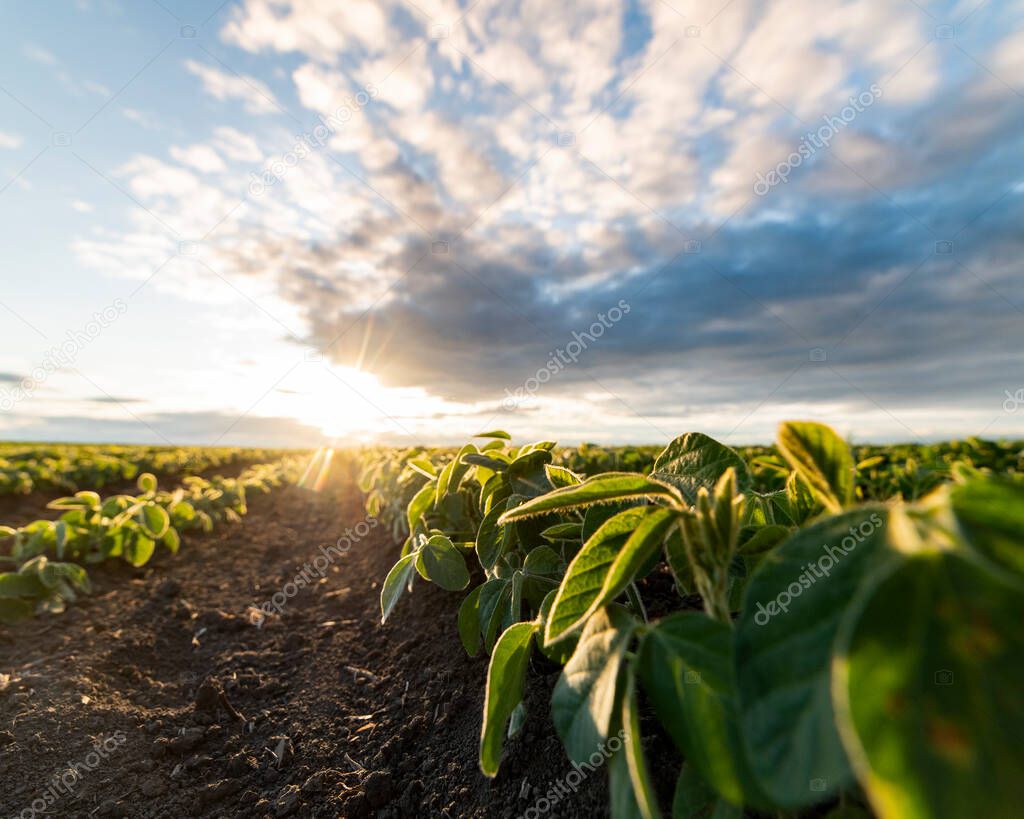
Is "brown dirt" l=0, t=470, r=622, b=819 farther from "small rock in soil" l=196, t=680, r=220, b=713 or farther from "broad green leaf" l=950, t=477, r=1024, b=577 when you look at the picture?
"broad green leaf" l=950, t=477, r=1024, b=577

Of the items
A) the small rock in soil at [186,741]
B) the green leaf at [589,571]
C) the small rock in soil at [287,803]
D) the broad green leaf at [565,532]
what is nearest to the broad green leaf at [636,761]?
the green leaf at [589,571]

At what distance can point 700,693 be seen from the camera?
2.70ft

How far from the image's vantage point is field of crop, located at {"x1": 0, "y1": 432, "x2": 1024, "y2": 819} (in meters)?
0.49

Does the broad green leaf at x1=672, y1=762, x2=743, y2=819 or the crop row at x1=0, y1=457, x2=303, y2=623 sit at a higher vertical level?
the broad green leaf at x1=672, y1=762, x2=743, y2=819

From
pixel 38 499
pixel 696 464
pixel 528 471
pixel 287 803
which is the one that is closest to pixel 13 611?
pixel 287 803

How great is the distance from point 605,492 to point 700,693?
1.06 feet

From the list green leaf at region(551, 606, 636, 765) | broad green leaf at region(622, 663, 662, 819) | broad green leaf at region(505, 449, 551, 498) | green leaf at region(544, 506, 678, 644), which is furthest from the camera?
broad green leaf at region(505, 449, 551, 498)

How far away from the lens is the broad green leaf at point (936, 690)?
457 millimetres

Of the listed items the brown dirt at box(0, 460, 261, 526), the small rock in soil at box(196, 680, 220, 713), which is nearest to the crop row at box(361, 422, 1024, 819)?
the small rock in soil at box(196, 680, 220, 713)

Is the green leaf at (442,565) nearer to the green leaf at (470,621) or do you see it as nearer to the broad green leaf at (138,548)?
the green leaf at (470,621)

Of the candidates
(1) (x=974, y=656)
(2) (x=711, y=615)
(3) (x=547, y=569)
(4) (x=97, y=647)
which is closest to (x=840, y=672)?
(1) (x=974, y=656)

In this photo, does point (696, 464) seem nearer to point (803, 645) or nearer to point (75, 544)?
point (803, 645)

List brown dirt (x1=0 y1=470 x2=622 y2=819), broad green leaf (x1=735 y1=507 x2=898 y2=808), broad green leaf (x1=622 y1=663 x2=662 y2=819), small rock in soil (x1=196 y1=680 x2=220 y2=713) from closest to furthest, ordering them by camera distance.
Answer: broad green leaf (x1=735 y1=507 x2=898 y2=808), broad green leaf (x1=622 y1=663 x2=662 y2=819), brown dirt (x1=0 y1=470 x2=622 y2=819), small rock in soil (x1=196 y1=680 x2=220 y2=713)

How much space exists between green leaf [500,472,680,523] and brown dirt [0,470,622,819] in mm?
824
